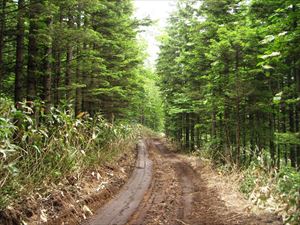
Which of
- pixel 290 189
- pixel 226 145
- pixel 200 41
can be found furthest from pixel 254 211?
pixel 200 41

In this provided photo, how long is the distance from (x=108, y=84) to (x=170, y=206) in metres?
7.35

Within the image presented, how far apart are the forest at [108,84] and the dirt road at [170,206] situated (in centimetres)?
119

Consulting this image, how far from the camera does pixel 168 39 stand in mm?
23516

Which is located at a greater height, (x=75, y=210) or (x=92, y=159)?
(x=92, y=159)

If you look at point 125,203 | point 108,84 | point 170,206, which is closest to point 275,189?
Result: point 170,206

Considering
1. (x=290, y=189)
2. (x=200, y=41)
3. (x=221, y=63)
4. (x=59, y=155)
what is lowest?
(x=290, y=189)

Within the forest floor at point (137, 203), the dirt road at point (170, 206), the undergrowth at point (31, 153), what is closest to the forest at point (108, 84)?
the undergrowth at point (31, 153)

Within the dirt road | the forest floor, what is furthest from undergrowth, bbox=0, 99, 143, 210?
the dirt road

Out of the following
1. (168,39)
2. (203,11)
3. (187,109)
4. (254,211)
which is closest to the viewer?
(254,211)

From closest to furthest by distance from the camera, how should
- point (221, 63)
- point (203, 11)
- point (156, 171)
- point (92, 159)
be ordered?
point (92, 159), point (221, 63), point (156, 171), point (203, 11)

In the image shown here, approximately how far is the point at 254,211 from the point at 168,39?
18.4 meters

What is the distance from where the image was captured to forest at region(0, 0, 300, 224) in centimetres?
643

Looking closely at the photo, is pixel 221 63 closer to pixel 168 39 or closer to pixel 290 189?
pixel 290 189

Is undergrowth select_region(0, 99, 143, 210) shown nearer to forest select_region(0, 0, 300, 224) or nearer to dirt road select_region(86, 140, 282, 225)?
forest select_region(0, 0, 300, 224)
